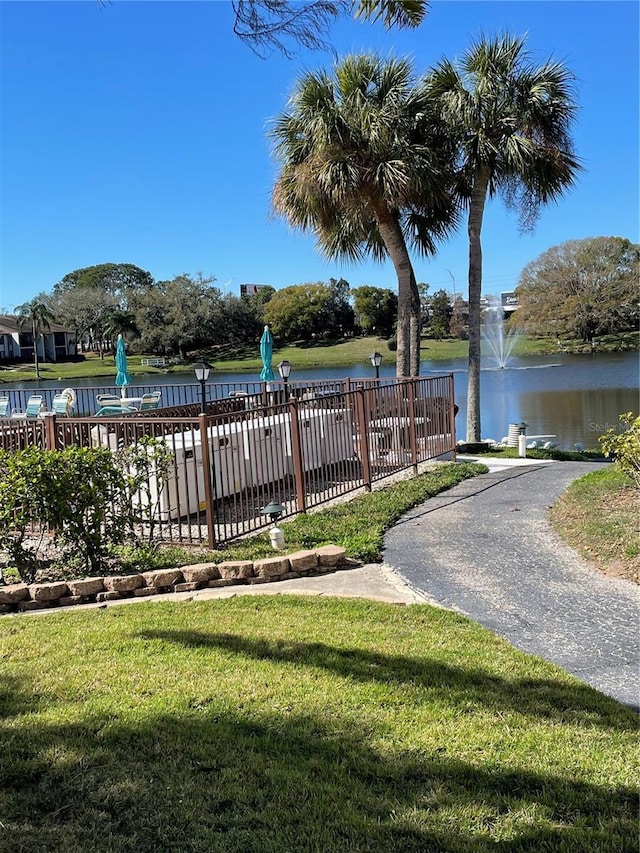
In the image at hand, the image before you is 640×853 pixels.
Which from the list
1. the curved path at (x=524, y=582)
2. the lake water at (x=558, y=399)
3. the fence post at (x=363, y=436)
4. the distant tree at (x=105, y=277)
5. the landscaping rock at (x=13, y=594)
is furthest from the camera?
the distant tree at (x=105, y=277)

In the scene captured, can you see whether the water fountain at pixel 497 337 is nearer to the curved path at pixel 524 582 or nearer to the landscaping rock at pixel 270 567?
the curved path at pixel 524 582

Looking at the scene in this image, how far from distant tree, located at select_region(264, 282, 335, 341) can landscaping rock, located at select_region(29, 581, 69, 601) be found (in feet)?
197

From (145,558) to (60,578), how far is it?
0.72 metres

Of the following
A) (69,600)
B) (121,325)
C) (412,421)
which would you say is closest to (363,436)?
(412,421)

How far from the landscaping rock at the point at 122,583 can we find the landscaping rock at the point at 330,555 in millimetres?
1484

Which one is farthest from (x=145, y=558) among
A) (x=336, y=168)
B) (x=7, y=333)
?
(x=7, y=333)

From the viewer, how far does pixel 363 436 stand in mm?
9391

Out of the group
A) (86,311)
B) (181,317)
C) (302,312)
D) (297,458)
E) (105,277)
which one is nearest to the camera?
(297,458)

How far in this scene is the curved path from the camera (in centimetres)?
405

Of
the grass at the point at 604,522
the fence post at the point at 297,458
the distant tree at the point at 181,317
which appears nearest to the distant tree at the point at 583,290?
the distant tree at the point at 181,317

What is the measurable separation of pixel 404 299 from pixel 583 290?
45.8 m

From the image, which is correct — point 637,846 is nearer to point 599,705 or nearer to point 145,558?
point 599,705

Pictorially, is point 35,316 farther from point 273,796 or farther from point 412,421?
point 273,796

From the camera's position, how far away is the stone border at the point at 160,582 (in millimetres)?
5484
